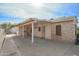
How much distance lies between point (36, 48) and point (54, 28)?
85cm

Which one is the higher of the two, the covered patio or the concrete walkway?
the covered patio

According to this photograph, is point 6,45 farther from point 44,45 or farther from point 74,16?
point 74,16

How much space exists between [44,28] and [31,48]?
1.22 meters

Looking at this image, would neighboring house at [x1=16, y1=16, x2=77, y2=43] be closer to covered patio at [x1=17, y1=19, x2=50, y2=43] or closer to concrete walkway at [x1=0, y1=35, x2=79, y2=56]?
covered patio at [x1=17, y1=19, x2=50, y2=43]

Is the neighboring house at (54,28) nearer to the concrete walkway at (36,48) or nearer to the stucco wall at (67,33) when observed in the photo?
the stucco wall at (67,33)

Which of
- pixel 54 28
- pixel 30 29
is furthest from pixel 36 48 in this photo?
pixel 54 28

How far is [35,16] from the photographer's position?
13.5 feet

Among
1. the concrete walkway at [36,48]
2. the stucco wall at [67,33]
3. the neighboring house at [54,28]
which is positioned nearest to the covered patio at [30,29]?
the neighboring house at [54,28]

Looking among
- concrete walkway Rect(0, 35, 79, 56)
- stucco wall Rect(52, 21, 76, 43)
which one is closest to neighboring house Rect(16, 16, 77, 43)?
stucco wall Rect(52, 21, 76, 43)

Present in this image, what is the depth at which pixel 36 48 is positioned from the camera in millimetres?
4273

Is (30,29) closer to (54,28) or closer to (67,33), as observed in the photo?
(54,28)

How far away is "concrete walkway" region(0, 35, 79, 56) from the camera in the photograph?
4043mm

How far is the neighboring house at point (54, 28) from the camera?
13.8 feet

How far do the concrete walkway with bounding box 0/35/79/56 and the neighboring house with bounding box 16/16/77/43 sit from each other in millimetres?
179
